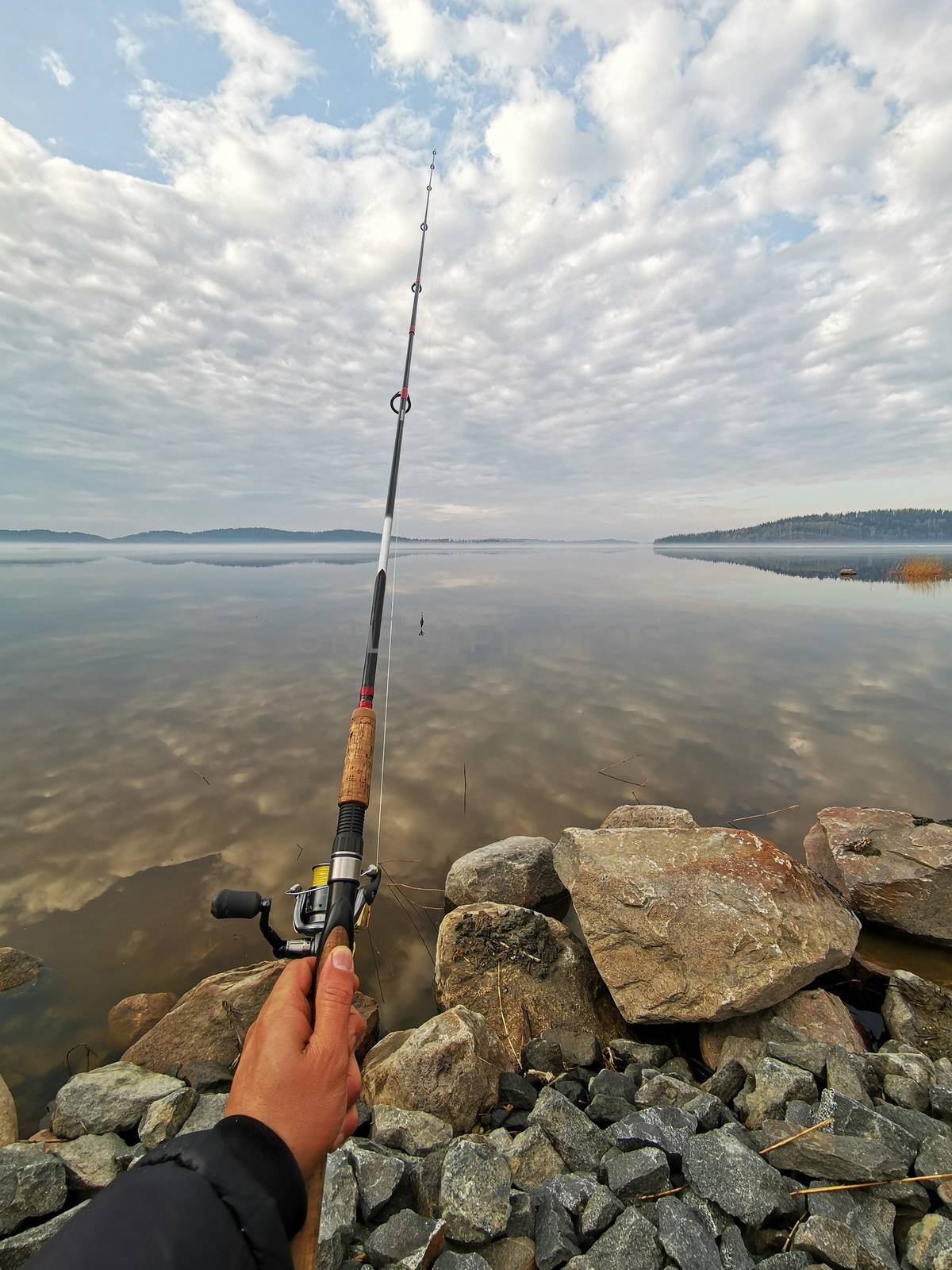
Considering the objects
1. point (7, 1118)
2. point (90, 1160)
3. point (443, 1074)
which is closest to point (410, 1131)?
point (443, 1074)

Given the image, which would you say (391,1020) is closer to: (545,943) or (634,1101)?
(545,943)

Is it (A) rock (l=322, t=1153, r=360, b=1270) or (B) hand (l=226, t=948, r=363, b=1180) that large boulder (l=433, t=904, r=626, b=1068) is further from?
(B) hand (l=226, t=948, r=363, b=1180)

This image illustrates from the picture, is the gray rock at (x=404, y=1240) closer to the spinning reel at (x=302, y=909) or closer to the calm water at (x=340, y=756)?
the spinning reel at (x=302, y=909)

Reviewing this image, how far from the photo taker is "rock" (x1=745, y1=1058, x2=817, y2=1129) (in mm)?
3420

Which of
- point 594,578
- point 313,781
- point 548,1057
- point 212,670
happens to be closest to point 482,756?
point 313,781

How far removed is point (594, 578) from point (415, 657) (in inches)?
1368

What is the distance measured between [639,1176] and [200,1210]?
278 centimetres

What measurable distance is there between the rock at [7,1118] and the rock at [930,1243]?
17.4 feet

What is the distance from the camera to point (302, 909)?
2539mm

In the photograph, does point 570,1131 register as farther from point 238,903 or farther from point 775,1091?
point 238,903

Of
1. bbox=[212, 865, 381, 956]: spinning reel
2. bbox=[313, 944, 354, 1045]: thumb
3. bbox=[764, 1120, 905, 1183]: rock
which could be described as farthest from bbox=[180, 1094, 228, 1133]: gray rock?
bbox=[764, 1120, 905, 1183]: rock

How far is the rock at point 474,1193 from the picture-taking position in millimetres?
2646

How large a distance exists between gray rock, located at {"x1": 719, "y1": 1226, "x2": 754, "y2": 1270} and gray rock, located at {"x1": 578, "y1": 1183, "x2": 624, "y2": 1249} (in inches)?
19.4

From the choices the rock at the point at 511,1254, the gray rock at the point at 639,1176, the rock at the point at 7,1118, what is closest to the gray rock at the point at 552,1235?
the rock at the point at 511,1254
